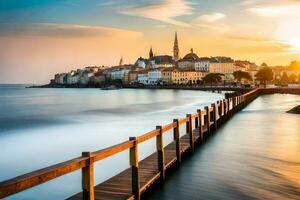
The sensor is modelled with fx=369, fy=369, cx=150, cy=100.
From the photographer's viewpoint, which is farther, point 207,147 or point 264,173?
point 207,147

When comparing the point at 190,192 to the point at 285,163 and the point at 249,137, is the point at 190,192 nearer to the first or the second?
the point at 285,163

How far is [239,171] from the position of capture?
45.1ft

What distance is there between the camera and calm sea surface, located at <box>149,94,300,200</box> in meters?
11.1

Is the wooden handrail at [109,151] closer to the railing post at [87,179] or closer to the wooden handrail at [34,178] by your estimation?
the railing post at [87,179]

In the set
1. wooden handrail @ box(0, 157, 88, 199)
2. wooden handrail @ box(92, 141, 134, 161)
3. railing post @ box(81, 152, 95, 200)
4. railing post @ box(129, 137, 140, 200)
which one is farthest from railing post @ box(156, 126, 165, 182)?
wooden handrail @ box(0, 157, 88, 199)

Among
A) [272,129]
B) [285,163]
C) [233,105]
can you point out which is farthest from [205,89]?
[285,163]

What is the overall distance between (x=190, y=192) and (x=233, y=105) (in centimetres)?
2669

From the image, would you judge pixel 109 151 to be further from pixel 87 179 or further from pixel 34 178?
pixel 34 178

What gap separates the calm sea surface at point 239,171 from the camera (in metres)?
11.1

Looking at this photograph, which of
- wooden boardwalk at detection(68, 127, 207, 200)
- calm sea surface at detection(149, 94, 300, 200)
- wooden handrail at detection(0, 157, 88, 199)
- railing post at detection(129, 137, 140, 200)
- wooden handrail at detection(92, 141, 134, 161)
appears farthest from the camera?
calm sea surface at detection(149, 94, 300, 200)

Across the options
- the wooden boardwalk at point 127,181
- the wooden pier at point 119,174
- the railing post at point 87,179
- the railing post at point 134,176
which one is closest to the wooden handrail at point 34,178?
the wooden pier at point 119,174

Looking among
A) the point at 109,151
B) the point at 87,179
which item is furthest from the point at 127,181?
the point at 87,179

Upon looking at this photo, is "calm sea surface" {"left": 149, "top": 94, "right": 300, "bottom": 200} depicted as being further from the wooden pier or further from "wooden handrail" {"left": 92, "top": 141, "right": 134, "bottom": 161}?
"wooden handrail" {"left": 92, "top": 141, "right": 134, "bottom": 161}

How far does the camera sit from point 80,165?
655cm
